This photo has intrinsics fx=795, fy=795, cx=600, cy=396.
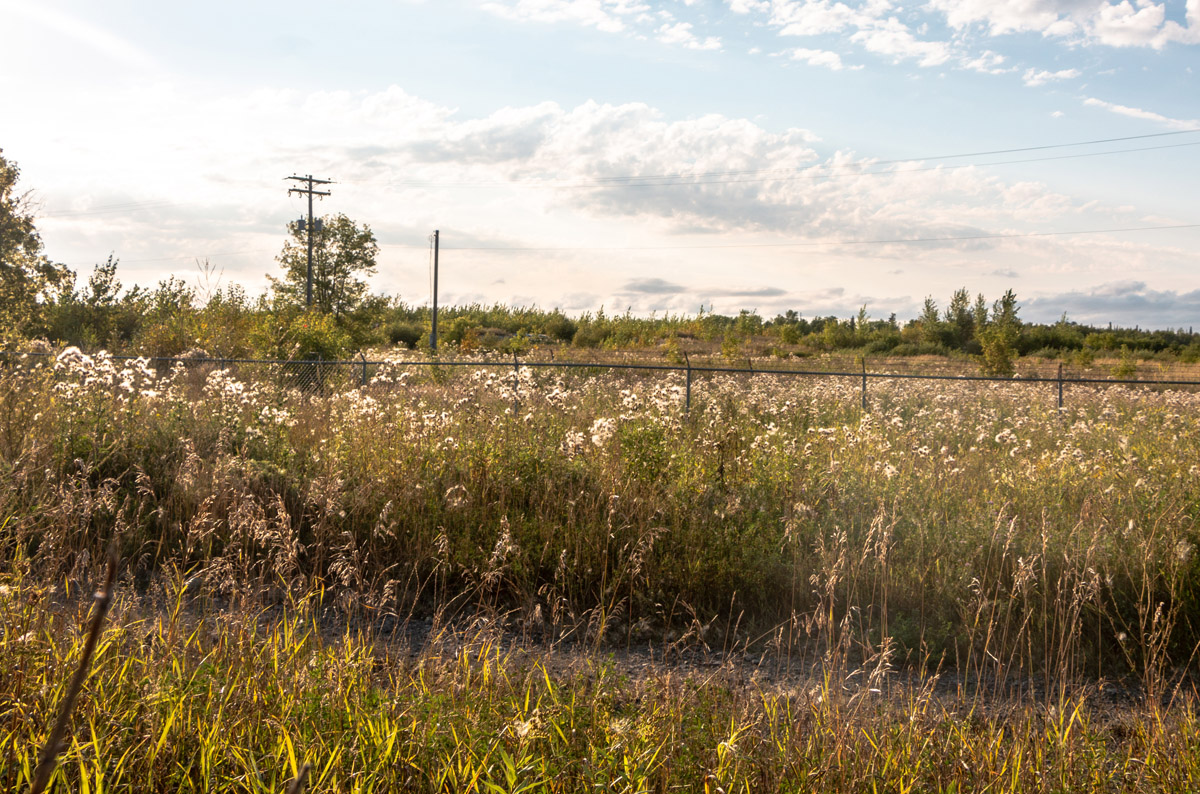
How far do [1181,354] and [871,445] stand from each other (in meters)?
52.2

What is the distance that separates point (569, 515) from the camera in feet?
19.2

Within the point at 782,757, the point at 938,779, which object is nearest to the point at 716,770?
the point at 782,757

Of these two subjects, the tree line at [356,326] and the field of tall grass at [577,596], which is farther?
the tree line at [356,326]

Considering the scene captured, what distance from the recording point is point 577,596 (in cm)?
542

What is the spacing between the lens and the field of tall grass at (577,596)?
2.91 metres

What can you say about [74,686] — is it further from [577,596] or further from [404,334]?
[404,334]

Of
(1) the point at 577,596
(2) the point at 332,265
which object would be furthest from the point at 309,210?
(1) the point at 577,596

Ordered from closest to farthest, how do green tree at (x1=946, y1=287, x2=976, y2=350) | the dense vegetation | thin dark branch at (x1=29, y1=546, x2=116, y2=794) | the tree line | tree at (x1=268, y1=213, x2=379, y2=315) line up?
thin dark branch at (x1=29, y1=546, x2=116, y2=794) < the dense vegetation < the tree line < tree at (x1=268, y1=213, x2=379, y2=315) < green tree at (x1=946, y1=287, x2=976, y2=350)

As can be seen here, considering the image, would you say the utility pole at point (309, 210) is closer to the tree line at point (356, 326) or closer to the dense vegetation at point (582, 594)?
the tree line at point (356, 326)

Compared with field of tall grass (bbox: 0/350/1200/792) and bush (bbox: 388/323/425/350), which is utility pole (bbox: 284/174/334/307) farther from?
field of tall grass (bbox: 0/350/1200/792)

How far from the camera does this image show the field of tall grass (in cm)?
291

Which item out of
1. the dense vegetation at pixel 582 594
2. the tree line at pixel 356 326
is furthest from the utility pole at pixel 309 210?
the dense vegetation at pixel 582 594

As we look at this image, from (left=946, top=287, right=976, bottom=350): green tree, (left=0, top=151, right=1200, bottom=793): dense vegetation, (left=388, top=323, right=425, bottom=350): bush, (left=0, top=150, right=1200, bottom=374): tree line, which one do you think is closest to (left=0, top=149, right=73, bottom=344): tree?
(left=0, top=150, right=1200, bottom=374): tree line

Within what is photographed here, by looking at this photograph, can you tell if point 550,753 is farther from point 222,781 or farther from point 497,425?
point 497,425
